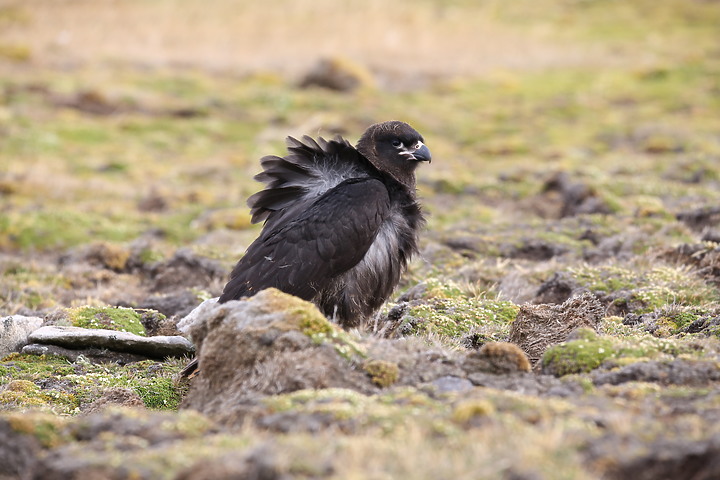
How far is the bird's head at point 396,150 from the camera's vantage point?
848 centimetres

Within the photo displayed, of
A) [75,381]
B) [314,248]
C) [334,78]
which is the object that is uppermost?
[334,78]

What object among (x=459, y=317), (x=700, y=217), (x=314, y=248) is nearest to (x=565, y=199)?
(x=700, y=217)

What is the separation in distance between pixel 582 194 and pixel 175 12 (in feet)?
101

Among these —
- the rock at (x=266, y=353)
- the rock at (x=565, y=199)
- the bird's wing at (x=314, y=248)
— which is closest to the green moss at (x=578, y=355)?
Answer: the rock at (x=266, y=353)

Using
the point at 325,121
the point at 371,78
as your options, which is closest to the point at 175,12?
the point at 371,78

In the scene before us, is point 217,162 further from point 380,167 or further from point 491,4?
point 491,4

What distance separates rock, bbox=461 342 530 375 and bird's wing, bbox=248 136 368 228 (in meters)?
2.72

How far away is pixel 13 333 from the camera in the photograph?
8164 millimetres

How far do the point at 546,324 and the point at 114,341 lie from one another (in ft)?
13.2

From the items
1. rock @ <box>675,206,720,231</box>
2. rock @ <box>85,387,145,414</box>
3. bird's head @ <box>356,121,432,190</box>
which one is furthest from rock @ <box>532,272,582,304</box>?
rock @ <box>85,387,145,414</box>

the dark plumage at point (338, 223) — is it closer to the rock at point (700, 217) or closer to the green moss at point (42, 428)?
the green moss at point (42, 428)

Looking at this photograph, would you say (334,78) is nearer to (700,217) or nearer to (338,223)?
(700,217)

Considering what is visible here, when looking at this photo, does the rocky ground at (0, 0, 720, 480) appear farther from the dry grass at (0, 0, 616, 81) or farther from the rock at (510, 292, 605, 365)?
the dry grass at (0, 0, 616, 81)

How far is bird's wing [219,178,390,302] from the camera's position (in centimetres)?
721
